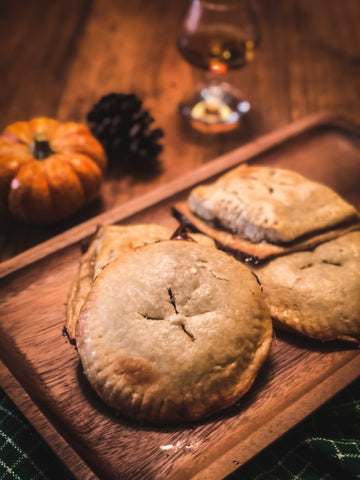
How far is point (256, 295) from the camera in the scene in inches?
49.2

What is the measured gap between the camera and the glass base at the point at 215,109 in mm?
2277

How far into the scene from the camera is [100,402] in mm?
1179

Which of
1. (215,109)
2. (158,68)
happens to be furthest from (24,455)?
(158,68)

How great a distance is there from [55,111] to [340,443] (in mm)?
1872

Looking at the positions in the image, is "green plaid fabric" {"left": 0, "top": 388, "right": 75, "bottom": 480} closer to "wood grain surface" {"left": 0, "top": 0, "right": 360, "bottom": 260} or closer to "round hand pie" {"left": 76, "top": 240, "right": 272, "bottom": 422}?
"round hand pie" {"left": 76, "top": 240, "right": 272, "bottom": 422}

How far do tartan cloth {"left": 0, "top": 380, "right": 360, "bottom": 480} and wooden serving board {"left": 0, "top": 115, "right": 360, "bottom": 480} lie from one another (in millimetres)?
71

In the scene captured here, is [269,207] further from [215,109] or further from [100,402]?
[215,109]

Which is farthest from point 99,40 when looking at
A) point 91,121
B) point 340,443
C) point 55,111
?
point 340,443

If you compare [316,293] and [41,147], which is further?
[41,147]

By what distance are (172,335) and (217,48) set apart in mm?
1556

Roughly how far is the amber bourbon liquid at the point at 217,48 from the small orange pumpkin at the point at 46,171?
0.71m

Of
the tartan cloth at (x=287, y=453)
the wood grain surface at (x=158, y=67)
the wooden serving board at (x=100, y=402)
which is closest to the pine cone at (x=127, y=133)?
the wood grain surface at (x=158, y=67)

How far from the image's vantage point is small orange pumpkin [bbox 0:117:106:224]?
167 centimetres

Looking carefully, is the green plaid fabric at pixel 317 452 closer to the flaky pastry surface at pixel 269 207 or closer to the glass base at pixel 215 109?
the flaky pastry surface at pixel 269 207
